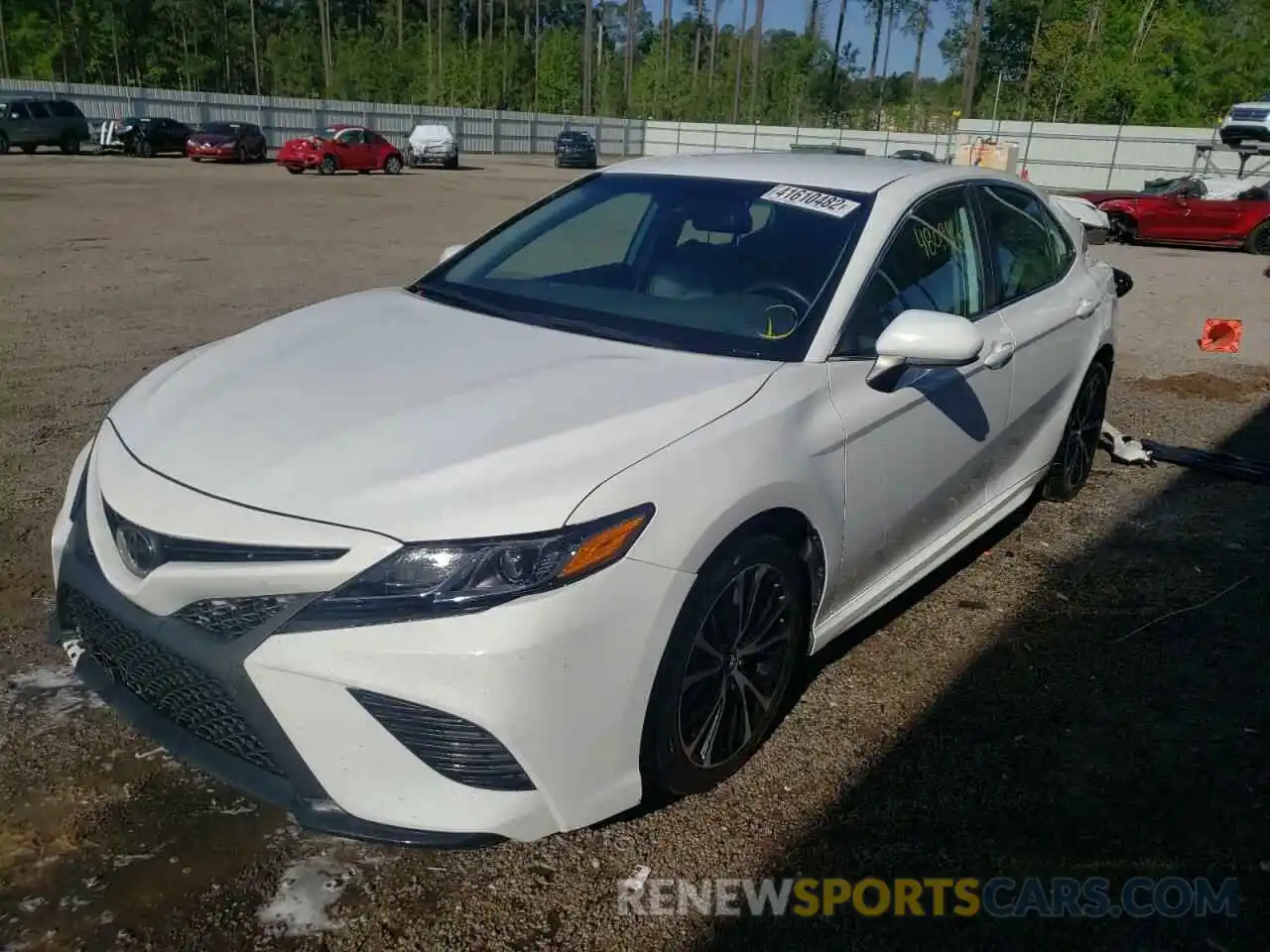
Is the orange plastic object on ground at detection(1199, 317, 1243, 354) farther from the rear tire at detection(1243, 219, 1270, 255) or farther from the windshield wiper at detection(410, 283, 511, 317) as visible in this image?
the rear tire at detection(1243, 219, 1270, 255)

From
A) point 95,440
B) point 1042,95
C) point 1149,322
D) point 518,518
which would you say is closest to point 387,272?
point 1149,322

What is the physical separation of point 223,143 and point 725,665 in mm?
39466

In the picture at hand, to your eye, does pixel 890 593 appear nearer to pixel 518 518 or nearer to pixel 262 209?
pixel 518 518

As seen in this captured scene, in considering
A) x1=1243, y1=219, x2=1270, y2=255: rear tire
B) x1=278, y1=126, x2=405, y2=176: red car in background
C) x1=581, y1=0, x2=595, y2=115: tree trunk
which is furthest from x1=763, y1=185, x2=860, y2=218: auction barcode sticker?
x1=581, y1=0, x2=595, y2=115: tree trunk

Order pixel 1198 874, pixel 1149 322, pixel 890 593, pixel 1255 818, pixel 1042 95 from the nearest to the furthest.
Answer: pixel 1198 874, pixel 1255 818, pixel 890 593, pixel 1149 322, pixel 1042 95

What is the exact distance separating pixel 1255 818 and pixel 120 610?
293 cm

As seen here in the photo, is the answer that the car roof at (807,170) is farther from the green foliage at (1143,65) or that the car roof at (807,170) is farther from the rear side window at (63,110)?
the green foliage at (1143,65)

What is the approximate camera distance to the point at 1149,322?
1111 centimetres

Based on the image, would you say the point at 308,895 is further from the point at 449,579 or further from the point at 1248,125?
the point at 1248,125

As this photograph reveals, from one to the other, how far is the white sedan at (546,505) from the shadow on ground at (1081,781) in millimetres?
439

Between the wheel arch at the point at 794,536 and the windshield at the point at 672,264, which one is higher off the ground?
the windshield at the point at 672,264

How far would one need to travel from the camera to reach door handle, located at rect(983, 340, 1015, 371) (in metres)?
3.67

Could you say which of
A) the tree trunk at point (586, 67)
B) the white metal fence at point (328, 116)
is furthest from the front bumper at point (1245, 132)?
the tree trunk at point (586, 67)

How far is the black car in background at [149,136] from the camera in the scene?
38.0 metres
